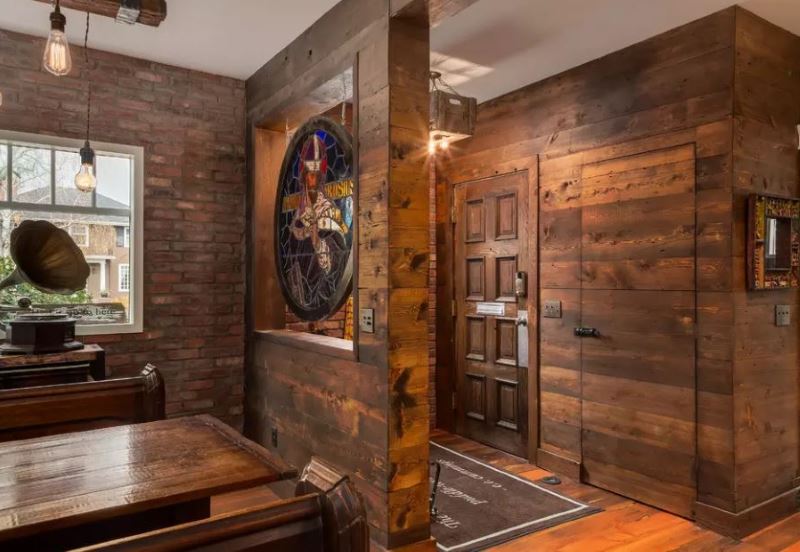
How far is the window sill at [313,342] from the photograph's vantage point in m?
2.84

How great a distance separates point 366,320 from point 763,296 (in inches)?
83.2

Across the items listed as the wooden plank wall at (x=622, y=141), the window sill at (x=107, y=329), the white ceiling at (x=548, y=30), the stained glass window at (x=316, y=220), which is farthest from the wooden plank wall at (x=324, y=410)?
the white ceiling at (x=548, y=30)

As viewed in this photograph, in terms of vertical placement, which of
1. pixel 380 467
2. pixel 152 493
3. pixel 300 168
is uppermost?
pixel 300 168

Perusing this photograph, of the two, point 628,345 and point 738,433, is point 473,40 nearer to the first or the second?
point 628,345

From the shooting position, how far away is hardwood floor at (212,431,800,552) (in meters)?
2.75

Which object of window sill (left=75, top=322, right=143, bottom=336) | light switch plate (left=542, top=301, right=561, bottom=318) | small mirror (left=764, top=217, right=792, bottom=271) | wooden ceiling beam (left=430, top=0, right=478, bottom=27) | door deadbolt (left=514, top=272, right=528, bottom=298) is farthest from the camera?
door deadbolt (left=514, top=272, right=528, bottom=298)

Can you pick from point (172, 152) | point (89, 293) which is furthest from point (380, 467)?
point (172, 152)

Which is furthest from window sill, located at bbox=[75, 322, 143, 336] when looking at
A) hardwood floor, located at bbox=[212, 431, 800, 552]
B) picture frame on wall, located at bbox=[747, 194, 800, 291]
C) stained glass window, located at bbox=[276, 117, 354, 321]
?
picture frame on wall, located at bbox=[747, 194, 800, 291]

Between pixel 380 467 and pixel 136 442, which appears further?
pixel 380 467

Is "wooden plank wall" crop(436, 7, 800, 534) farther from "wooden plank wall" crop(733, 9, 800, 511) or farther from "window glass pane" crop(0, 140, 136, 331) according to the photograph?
"window glass pane" crop(0, 140, 136, 331)

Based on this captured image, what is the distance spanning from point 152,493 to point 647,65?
10.7ft

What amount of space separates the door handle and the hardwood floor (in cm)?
94

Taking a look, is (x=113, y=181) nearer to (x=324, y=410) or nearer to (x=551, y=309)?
(x=324, y=410)

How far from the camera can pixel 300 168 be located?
341 centimetres
